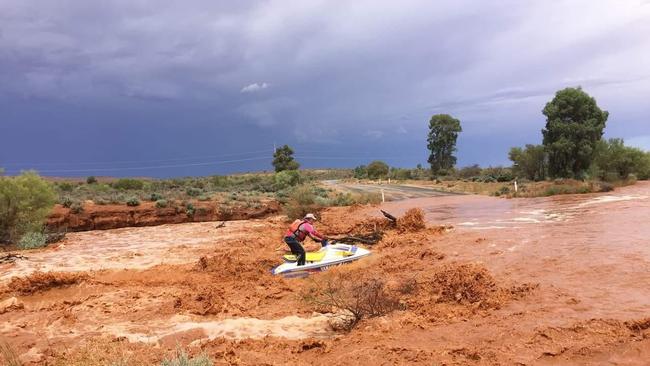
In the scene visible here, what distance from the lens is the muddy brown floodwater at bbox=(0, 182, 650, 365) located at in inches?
258

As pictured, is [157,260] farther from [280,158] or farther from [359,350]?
[280,158]

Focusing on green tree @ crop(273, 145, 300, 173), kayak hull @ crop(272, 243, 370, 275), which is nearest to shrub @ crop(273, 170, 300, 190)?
green tree @ crop(273, 145, 300, 173)

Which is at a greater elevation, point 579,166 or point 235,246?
point 579,166

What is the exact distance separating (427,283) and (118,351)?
6.14 m

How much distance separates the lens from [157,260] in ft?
51.2

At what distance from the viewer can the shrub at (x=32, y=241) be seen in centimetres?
1871

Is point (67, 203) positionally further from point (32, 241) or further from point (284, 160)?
point (284, 160)

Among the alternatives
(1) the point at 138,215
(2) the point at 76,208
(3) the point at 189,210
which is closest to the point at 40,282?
(2) the point at 76,208

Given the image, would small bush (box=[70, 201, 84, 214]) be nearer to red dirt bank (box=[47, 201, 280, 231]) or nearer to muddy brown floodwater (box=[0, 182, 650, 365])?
red dirt bank (box=[47, 201, 280, 231])

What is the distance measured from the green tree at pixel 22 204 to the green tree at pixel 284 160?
49.6 m

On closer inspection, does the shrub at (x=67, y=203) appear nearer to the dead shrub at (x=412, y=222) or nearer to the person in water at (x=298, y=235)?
the dead shrub at (x=412, y=222)

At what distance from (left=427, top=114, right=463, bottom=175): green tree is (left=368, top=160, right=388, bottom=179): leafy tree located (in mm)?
12450

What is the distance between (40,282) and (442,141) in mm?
56682

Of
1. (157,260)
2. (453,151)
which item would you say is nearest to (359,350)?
(157,260)
